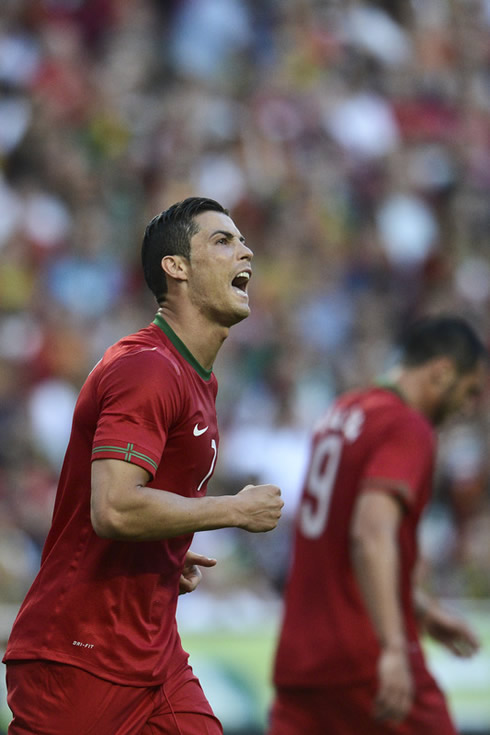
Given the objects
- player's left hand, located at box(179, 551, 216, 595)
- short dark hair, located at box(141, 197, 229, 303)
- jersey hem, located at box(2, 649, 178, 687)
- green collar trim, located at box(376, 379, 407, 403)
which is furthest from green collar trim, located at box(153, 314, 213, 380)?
green collar trim, located at box(376, 379, 407, 403)

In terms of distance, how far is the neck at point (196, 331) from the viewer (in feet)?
13.7

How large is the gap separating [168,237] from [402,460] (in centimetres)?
180

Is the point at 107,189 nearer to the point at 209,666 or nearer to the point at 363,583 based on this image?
the point at 209,666

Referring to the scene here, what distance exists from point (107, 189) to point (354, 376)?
2.89 meters

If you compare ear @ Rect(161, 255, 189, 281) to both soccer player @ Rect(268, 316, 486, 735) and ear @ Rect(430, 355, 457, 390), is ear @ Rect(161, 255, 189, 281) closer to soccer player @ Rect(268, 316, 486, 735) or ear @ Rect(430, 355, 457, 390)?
soccer player @ Rect(268, 316, 486, 735)

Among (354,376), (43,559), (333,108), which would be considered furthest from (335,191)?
(43,559)

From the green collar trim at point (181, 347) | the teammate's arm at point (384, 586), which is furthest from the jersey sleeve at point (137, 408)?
the teammate's arm at point (384, 586)

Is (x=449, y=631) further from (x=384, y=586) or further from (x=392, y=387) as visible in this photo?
(x=392, y=387)

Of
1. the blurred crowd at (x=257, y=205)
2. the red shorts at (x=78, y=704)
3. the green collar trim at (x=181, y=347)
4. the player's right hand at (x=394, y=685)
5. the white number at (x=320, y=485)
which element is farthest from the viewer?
the blurred crowd at (x=257, y=205)

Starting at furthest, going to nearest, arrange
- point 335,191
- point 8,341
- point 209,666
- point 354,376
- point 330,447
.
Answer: point 335,191, point 354,376, point 8,341, point 209,666, point 330,447

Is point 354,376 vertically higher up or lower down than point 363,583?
higher up

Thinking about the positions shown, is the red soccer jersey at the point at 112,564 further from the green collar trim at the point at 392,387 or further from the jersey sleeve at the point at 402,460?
the green collar trim at the point at 392,387

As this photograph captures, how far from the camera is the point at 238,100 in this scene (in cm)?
1316

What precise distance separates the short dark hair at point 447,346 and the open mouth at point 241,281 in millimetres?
1907
